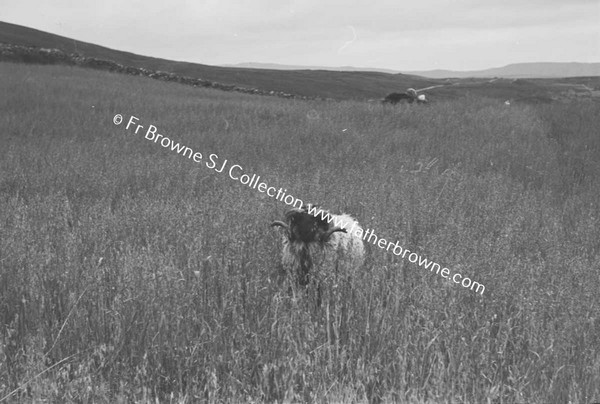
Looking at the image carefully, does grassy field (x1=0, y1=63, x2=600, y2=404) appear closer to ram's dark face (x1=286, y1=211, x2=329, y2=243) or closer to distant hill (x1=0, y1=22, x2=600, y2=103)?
ram's dark face (x1=286, y1=211, x2=329, y2=243)

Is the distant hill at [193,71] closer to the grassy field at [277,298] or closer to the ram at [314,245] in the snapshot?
the grassy field at [277,298]

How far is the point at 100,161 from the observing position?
7219mm

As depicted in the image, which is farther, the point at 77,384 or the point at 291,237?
the point at 291,237

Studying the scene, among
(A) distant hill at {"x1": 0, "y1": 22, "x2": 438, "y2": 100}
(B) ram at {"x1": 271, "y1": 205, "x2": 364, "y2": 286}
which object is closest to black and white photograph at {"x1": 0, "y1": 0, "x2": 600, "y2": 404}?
(B) ram at {"x1": 271, "y1": 205, "x2": 364, "y2": 286}

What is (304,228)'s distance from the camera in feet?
12.8

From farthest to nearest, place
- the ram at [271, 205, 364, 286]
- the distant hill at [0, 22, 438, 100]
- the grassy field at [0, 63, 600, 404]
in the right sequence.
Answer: the distant hill at [0, 22, 438, 100]
the ram at [271, 205, 364, 286]
the grassy field at [0, 63, 600, 404]

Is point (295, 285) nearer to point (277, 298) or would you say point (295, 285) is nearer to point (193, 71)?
point (277, 298)

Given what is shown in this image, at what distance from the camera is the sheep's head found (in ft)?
12.7

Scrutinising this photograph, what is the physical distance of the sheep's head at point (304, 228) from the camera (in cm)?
387

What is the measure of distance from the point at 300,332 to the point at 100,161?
16.9ft

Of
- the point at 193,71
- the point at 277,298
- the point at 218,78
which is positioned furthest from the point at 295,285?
the point at 193,71

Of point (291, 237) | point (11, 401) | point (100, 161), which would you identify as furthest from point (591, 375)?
point (100, 161)

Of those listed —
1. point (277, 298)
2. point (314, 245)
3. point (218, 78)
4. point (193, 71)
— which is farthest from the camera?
point (193, 71)

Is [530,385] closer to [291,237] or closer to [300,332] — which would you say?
[300,332]
